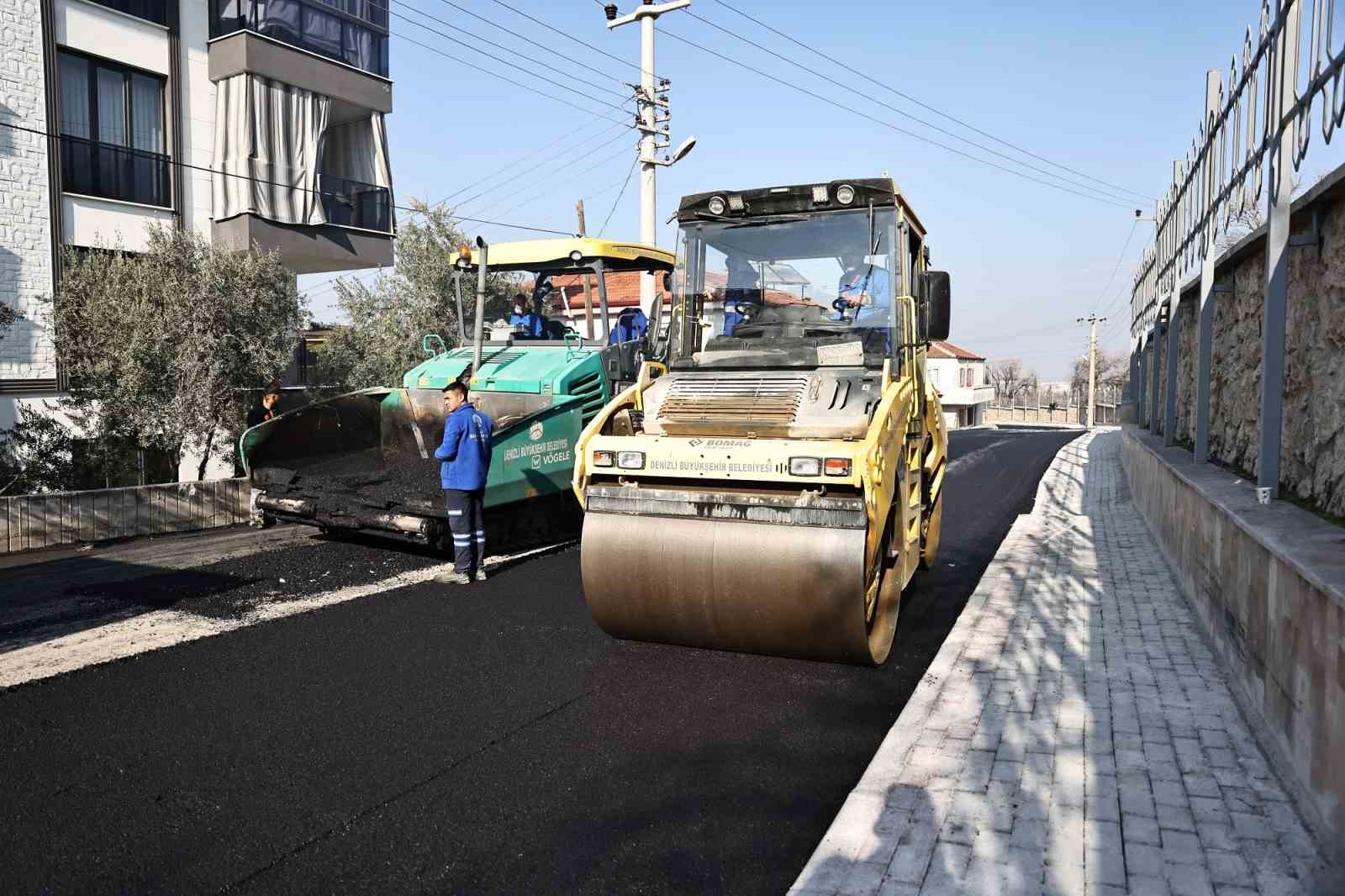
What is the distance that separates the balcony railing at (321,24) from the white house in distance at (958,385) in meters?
52.2

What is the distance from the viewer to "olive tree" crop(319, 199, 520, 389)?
1719 centimetres

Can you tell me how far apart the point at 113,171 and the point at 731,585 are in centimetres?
1426

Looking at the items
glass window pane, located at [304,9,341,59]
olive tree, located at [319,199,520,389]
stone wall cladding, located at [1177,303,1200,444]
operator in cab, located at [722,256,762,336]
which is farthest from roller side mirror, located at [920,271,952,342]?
glass window pane, located at [304,9,341,59]

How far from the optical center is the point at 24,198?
13.7 metres

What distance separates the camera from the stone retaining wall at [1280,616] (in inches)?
140

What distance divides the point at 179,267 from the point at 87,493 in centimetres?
301

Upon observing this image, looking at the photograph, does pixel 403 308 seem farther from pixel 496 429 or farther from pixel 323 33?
pixel 496 429

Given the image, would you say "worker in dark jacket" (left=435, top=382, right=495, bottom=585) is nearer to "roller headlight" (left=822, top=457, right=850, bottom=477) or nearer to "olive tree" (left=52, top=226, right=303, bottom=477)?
"roller headlight" (left=822, top=457, right=850, bottom=477)

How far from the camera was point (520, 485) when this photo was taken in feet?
28.2

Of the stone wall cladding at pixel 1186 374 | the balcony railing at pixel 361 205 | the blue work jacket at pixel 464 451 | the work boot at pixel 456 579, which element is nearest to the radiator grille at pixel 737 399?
the blue work jacket at pixel 464 451

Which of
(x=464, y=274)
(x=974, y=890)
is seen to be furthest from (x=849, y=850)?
(x=464, y=274)

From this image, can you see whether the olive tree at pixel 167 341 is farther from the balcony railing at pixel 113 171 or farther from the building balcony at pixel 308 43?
the building balcony at pixel 308 43

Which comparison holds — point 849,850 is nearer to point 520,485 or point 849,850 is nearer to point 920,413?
point 920,413

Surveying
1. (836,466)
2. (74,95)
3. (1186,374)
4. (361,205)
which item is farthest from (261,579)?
(361,205)
